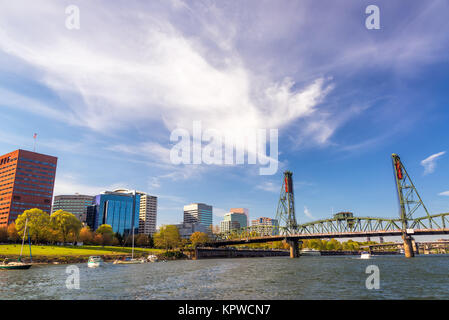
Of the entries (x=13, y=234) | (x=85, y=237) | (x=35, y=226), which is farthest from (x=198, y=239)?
(x=13, y=234)

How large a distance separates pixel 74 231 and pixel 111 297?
129 meters

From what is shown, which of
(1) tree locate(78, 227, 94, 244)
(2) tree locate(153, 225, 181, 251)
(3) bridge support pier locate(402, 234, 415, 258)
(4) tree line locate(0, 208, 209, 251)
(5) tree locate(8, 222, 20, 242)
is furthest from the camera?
(2) tree locate(153, 225, 181, 251)

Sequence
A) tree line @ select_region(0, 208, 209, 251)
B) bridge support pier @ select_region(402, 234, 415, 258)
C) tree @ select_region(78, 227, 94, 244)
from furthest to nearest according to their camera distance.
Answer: tree @ select_region(78, 227, 94, 244) → bridge support pier @ select_region(402, 234, 415, 258) → tree line @ select_region(0, 208, 209, 251)

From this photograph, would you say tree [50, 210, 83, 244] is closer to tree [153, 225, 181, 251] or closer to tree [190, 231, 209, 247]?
tree [153, 225, 181, 251]

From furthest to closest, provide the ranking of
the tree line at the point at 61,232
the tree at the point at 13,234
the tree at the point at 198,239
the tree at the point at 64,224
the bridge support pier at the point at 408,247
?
the tree at the point at 198,239, the tree at the point at 13,234, the tree at the point at 64,224, the bridge support pier at the point at 408,247, the tree line at the point at 61,232

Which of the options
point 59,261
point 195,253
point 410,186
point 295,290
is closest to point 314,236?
point 410,186

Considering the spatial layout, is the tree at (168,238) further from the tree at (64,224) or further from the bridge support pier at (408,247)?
the bridge support pier at (408,247)

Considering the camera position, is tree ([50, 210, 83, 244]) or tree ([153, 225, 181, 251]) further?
tree ([153, 225, 181, 251])

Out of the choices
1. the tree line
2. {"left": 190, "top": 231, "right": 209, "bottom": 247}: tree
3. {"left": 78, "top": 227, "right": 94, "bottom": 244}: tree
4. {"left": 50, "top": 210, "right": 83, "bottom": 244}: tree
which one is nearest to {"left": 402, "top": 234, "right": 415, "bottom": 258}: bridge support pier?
{"left": 190, "top": 231, "right": 209, "bottom": 247}: tree

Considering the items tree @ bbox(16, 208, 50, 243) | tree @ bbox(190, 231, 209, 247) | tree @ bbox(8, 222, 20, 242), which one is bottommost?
tree @ bbox(190, 231, 209, 247)

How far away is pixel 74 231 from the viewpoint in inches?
5674

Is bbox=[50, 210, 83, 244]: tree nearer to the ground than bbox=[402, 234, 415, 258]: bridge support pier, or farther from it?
farther from it

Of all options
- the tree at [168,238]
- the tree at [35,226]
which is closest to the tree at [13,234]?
the tree at [35,226]
